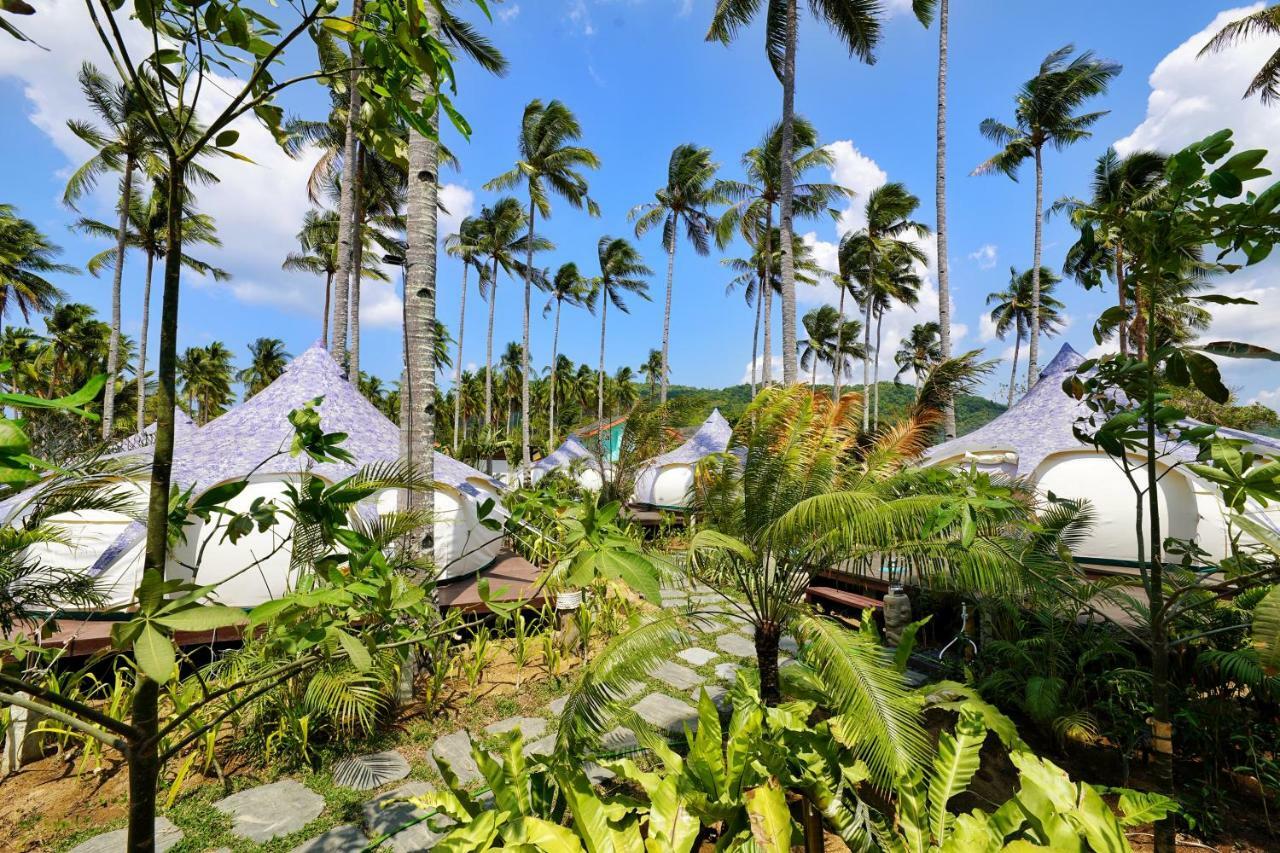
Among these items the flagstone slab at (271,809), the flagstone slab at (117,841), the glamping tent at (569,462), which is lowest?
the flagstone slab at (271,809)

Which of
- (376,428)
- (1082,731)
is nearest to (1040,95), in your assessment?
(1082,731)

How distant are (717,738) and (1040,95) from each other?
22.3 m

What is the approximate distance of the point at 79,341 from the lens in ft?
82.5

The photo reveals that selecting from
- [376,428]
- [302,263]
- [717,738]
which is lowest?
[717,738]

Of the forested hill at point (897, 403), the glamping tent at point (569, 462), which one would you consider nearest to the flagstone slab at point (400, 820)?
the glamping tent at point (569, 462)

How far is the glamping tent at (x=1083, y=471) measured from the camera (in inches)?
279

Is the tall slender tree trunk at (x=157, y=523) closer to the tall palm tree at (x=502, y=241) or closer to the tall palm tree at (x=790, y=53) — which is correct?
the tall palm tree at (x=790, y=53)

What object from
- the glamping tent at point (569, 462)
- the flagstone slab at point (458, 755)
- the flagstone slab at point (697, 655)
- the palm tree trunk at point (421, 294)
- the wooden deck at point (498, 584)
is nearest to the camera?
the flagstone slab at point (458, 755)

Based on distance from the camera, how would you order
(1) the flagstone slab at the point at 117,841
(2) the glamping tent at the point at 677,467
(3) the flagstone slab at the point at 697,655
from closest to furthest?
(1) the flagstone slab at the point at 117,841 → (3) the flagstone slab at the point at 697,655 → (2) the glamping tent at the point at 677,467

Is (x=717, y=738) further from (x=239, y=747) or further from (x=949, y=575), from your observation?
(x=239, y=747)

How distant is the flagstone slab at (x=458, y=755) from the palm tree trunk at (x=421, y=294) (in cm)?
209

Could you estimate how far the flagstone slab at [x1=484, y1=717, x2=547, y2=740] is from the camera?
405 centimetres

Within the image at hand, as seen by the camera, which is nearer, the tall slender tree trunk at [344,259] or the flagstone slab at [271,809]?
the flagstone slab at [271,809]

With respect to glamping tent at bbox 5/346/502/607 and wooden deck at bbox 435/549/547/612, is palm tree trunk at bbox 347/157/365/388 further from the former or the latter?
wooden deck at bbox 435/549/547/612
